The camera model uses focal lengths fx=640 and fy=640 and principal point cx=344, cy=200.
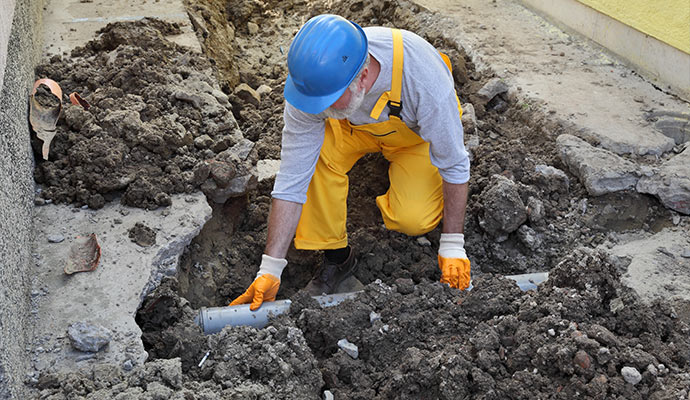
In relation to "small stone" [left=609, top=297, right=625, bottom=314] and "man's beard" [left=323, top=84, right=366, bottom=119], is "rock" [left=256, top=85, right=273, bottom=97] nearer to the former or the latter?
"man's beard" [left=323, top=84, right=366, bottom=119]

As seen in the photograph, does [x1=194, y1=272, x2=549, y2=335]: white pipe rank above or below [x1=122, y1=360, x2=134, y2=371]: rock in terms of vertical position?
below

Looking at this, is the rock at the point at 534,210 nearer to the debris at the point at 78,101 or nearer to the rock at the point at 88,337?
the rock at the point at 88,337

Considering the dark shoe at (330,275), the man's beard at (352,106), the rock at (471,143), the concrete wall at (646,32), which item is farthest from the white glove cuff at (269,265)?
the concrete wall at (646,32)

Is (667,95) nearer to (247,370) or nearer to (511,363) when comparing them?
(511,363)

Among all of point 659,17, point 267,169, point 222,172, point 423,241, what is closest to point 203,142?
point 222,172

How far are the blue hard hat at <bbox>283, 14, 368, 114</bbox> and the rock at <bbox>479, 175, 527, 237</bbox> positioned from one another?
123 centimetres

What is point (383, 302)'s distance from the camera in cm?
283

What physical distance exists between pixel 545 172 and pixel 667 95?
128cm

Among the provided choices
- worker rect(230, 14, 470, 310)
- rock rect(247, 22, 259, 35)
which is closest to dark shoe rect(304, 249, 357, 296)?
worker rect(230, 14, 470, 310)

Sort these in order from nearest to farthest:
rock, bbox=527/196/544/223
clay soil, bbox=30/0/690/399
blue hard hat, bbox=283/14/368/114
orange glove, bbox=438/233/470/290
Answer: clay soil, bbox=30/0/690/399 < blue hard hat, bbox=283/14/368/114 < orange glove, bbox=438/233/470/290 < rock, bbox=527/196/544/223

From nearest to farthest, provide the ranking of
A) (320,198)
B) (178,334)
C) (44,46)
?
(178,334) → (320,198) → (44,46)

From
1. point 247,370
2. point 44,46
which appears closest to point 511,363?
point 247,370

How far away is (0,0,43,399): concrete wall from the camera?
2.16 metres

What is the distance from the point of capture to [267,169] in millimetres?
3936
